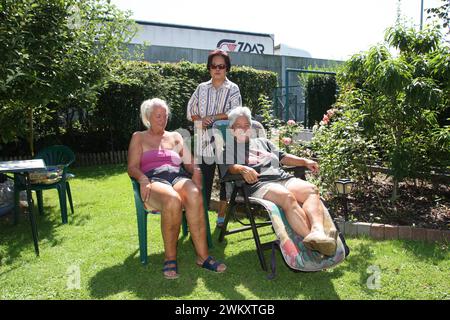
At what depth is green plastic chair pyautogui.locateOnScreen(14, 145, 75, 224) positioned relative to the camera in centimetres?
399

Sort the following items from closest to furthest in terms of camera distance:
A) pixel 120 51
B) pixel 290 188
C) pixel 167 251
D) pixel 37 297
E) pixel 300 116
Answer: pixel 37 297 < pixel 167 251 < pixel 290 188 < pixel 120 51 < pixel 300 116

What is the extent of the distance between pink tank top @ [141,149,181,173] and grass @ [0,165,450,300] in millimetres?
729

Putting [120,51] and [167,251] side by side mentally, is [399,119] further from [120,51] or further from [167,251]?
[120,51]

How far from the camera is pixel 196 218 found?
289 cm

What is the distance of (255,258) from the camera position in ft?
10.3

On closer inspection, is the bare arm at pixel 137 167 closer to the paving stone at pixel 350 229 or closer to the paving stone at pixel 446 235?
the paving stone at pixel 350 229

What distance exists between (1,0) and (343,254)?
3793 millimetres

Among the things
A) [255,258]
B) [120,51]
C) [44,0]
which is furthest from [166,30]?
[255,258]

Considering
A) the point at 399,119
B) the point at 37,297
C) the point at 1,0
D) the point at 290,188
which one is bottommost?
the point at 37,297

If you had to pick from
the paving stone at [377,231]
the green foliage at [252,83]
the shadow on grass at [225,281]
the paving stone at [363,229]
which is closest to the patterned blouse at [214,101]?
the shadow on grass at [225,281]

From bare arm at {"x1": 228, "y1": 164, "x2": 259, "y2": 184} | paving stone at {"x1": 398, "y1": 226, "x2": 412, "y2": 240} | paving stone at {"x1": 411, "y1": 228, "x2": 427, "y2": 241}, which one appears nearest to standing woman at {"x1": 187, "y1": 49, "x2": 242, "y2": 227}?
bare arm at {"x1": 228, "y1": 164, "x2": 259, "y2": 184}

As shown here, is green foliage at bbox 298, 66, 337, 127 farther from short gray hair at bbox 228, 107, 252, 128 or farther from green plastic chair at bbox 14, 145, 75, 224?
short gray hair at bbox 228, 107, 252, 128

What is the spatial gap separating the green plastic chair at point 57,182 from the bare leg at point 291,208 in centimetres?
234

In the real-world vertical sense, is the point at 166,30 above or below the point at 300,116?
above
